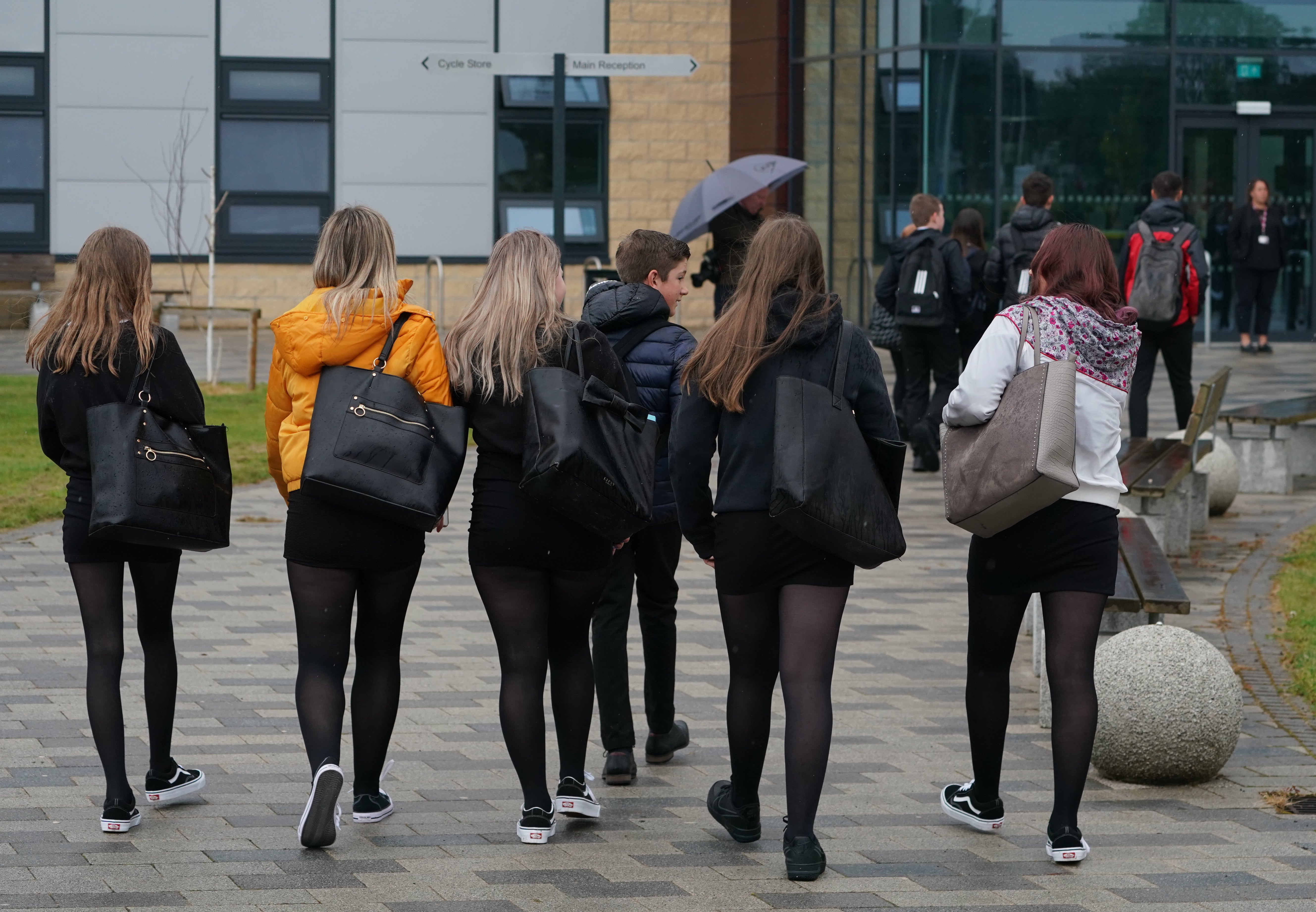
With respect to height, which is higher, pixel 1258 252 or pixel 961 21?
pixel 961 21

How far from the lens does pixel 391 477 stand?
15.6 ft

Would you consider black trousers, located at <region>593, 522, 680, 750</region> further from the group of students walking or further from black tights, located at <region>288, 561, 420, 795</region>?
black tights, located at <region>288, 561, 420, 795</region>

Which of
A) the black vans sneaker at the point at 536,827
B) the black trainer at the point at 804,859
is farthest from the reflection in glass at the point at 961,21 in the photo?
the black trainer at the point at 804,859

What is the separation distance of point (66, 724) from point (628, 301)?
261cm

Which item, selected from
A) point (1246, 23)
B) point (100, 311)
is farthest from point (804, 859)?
point (1246, 23)

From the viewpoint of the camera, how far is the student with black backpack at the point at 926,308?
12.4 meters

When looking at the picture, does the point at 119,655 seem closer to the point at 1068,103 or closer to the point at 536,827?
the point at 536,827

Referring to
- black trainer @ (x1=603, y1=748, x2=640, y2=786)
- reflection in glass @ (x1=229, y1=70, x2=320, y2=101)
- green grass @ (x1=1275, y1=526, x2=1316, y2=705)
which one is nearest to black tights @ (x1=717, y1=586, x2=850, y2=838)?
black trainer @ (x1=603, y1=748, x2=640, y2=786)

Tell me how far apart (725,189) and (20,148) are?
1578 cm

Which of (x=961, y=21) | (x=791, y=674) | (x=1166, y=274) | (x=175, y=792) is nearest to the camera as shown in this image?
(x=791, y=674)

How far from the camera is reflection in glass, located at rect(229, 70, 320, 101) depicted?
987 inches

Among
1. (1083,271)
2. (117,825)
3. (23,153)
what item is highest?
(23,153)

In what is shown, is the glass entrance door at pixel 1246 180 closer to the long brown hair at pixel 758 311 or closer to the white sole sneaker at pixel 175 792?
the long brown hair at pixel 758 311

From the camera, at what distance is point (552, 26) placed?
83.6ft
